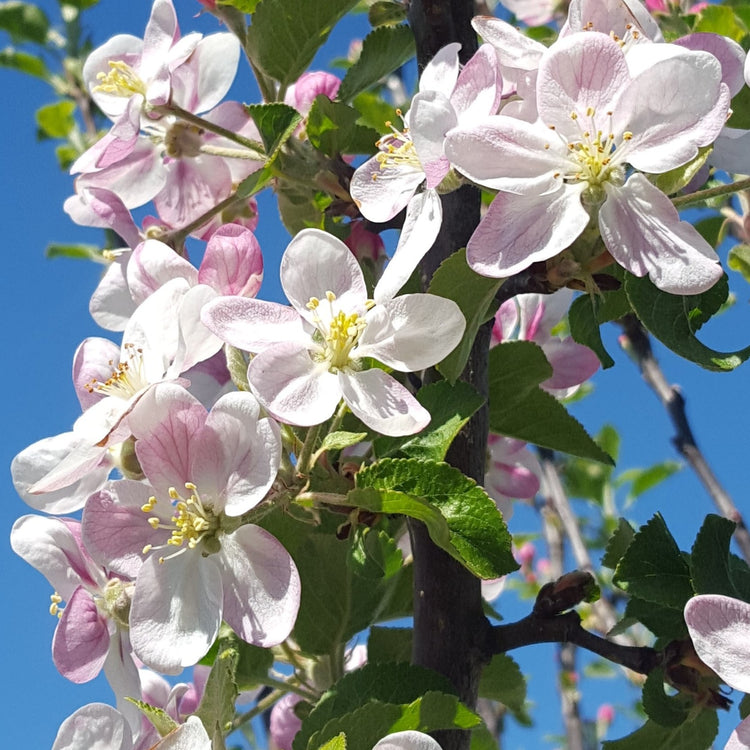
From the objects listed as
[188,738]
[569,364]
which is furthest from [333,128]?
[188,738]

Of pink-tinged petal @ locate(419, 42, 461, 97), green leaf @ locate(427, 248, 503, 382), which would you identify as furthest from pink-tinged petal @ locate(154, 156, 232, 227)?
green leaf @ locate(427, 248, 503, 382)

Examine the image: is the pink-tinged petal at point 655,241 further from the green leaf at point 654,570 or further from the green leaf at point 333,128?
the green leaf at point 333,128

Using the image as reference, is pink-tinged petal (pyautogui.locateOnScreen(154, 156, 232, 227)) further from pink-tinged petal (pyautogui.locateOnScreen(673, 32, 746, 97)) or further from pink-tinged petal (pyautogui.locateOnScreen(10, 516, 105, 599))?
pink-tinged petal (pyautogui.locateOnScreen(673, 32, 746, 97))

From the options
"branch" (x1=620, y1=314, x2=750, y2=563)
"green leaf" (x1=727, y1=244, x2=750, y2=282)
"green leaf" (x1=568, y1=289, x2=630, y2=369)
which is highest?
"green leaf" (x1=568, y1=289, x2=630, y2=369)

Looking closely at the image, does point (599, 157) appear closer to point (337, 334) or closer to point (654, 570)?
point (337, 334)

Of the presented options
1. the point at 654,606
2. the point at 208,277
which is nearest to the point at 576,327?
the point at 654,606

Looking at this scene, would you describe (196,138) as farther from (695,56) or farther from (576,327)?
(695,56)

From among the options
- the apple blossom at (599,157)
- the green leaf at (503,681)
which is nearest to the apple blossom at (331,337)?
the apple blossom at (599,157)
